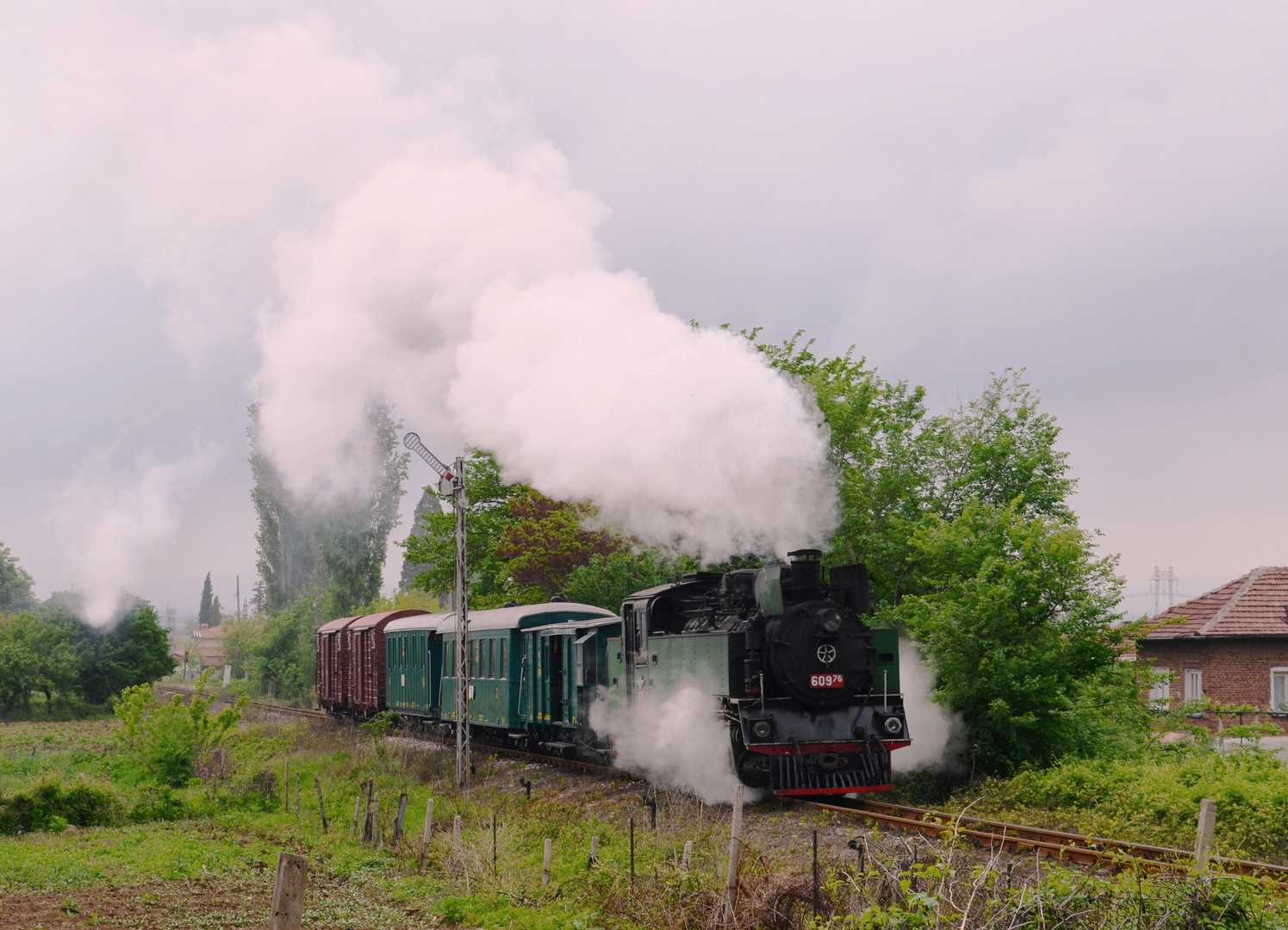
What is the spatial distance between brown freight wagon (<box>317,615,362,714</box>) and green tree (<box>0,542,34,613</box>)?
4201 centimetres

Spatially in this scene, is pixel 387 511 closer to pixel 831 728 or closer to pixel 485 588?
pixel 485 588

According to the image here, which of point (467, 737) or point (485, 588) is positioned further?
point (485, 588)

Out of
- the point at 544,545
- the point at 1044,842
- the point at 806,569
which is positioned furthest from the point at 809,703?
the point at 544,545

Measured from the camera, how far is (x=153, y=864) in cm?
1273

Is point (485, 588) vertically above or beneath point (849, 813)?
above

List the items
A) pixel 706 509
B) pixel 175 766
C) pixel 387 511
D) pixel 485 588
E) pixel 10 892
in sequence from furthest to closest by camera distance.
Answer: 1. pixel 387 511
2. pixel 485 588
3. pixel 175 766
4. pixel 706 509
5. pixel 10 892

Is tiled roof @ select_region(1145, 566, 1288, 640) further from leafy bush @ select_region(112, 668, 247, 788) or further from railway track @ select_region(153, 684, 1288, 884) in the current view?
leafy bush @ select_region(112, 668, 247, 788)

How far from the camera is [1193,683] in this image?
91.5ft

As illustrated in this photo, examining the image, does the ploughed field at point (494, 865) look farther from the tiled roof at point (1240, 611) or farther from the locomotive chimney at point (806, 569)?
the tiled roof at point (1240, 611)

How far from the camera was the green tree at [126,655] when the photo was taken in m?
44.2

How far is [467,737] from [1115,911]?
43.8ft

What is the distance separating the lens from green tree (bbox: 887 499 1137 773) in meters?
15.7

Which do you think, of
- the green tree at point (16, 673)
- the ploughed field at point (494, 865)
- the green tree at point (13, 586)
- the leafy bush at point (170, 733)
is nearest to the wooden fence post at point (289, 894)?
the ploughed field at point (494, 865)

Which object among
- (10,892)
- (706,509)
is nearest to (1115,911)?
(10,892)
